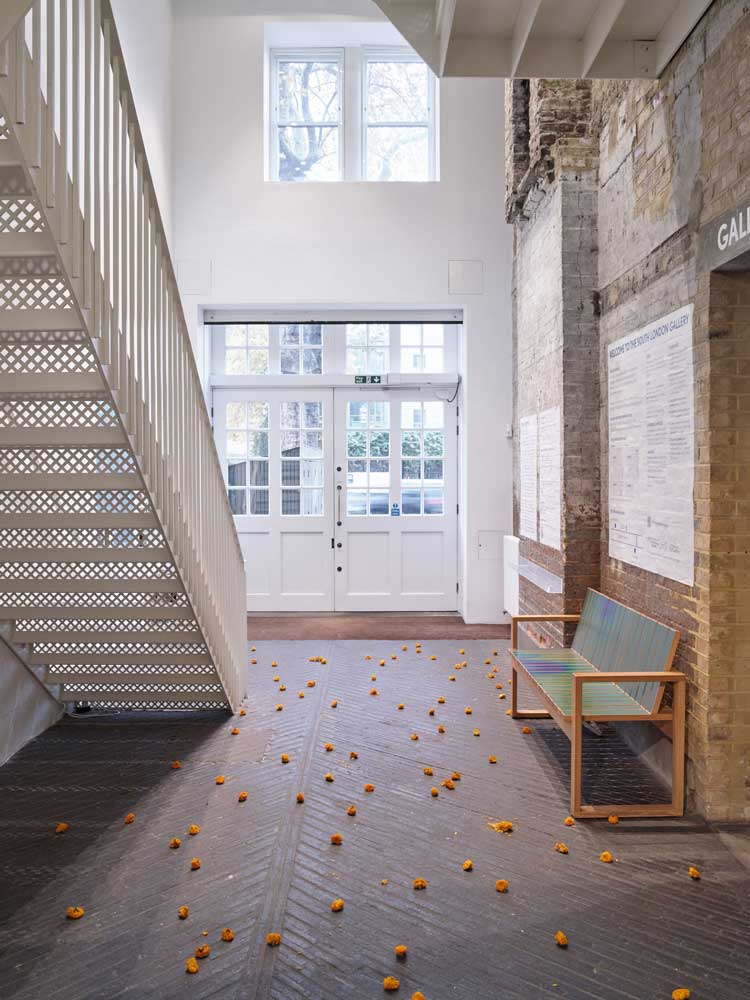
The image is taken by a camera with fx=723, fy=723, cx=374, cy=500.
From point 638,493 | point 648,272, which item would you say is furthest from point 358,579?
point 648,272

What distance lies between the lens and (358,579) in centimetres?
759

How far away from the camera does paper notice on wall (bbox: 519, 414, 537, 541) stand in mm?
5434

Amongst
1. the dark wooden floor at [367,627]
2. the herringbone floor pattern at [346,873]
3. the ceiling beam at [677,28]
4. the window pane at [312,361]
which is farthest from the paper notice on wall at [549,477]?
the window pane at [312,361]

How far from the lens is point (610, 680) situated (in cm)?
312

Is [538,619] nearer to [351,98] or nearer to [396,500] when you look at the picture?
[396,500]

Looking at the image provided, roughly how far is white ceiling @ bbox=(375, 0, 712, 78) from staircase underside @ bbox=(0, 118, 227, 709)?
2.31m

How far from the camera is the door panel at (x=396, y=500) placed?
7.54 meters

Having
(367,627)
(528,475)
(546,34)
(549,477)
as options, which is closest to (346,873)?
(549,477)

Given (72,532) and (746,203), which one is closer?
(746,203)

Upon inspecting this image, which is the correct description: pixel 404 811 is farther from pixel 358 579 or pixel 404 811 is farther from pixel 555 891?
pixel 358 579

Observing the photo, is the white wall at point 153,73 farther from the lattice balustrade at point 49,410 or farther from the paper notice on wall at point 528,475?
the lattice balustrade at point 49,410

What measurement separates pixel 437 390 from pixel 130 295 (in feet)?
16.7

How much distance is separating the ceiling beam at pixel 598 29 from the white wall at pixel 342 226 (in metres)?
3.49

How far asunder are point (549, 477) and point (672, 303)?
175cm
